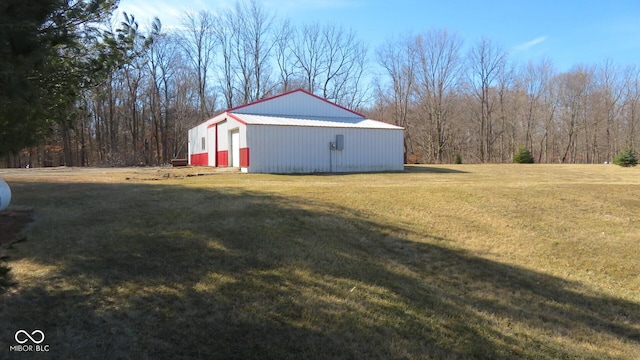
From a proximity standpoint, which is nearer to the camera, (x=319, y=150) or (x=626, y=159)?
(x=319, y=150)

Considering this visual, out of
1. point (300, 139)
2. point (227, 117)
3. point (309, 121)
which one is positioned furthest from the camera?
point (227, 117)

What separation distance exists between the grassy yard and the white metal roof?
1141 centimetres

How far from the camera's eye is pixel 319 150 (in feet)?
70.9

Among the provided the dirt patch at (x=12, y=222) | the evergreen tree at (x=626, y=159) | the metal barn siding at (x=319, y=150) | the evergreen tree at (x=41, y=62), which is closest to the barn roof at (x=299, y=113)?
the metal barn siding at (x=319, y=150)

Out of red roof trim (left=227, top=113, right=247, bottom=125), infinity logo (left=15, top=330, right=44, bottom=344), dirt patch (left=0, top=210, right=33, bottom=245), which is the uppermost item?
red roof trim (left=227, top=113, right=247, bottom=125)

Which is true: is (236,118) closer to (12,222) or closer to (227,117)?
(227,117)

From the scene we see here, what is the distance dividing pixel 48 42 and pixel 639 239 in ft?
36.0

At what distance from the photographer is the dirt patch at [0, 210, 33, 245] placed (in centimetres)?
642

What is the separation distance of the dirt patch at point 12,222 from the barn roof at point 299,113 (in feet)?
49.1

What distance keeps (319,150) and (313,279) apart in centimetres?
1637

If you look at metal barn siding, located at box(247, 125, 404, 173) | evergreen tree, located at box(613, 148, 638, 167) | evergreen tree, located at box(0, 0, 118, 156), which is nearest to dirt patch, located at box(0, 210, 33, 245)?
evergreen tree, located at box(0, 0, 118, 156)

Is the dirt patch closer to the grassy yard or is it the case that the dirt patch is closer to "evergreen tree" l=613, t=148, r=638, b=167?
the grassy yard

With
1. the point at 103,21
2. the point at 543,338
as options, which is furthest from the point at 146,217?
the point at 543,338

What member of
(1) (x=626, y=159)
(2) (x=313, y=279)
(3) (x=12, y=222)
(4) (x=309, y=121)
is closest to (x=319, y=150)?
(4) (x=309, y=121)
